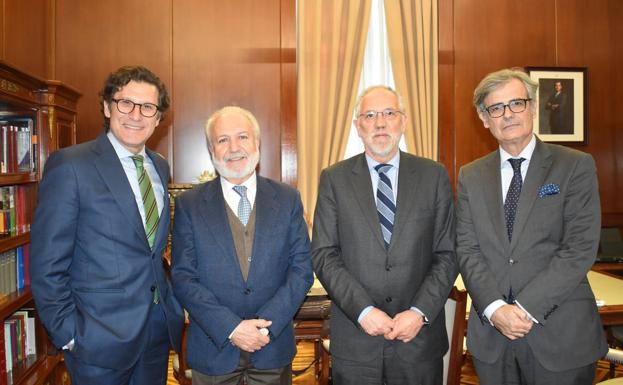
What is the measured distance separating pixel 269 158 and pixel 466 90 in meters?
2.23

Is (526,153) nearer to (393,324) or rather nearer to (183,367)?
(393,324)

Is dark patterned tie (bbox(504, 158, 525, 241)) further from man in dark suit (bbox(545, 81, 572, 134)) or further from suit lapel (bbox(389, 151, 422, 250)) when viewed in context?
man in dark suit (bbox(545, 81, 572, 134))

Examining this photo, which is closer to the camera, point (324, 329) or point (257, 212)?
point (257, 212)

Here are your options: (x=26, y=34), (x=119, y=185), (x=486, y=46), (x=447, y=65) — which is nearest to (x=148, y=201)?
(x=119, y=185)

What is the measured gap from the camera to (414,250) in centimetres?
201

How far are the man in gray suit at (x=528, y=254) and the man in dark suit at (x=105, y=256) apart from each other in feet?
4.26

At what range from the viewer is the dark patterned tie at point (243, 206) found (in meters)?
2.07

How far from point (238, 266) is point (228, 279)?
66mm

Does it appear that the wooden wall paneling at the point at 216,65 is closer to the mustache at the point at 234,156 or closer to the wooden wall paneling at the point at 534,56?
the wooden wall paneling at the point at 534,56

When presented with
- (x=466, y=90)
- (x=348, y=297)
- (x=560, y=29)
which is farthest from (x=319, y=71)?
(x=348, y=297)

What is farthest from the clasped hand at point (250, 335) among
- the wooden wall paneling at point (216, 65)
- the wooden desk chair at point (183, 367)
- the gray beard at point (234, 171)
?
the wooden wall paneling at point (216, 65)

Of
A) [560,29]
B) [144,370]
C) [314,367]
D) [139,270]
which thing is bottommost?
[314,367]

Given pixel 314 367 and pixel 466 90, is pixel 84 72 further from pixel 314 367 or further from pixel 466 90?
pixel 466 90

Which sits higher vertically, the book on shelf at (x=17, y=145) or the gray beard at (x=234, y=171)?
the book on shelf at (x=17, y=145)
